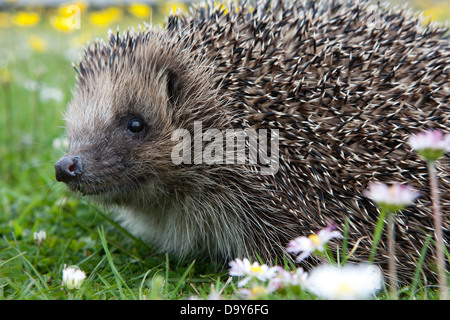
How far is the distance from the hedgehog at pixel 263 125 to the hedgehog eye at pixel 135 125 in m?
0.01

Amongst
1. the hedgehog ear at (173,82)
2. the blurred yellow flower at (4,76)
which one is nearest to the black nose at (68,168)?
the hedgehog ear at (173,82)

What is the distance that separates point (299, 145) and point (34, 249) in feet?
8.42

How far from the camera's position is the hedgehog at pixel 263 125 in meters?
3.83

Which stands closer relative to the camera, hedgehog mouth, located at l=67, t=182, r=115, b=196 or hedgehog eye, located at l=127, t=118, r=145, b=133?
hedgehog mouth, located at l=67, t=182, r=115, b=196

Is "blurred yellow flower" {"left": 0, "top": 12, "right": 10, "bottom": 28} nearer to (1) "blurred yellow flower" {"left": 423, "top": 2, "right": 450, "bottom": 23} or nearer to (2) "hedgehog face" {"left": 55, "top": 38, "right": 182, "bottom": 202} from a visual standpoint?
(2) "hedgehog face" {"left": 55, "top": 38, "right": 182, "bottom": 202}

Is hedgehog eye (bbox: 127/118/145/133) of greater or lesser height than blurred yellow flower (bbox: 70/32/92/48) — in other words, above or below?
below

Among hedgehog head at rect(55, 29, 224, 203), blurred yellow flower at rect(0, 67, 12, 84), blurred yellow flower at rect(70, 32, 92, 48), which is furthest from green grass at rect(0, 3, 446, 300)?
blurred yellow flower at rect(70, 32, 92, 48)

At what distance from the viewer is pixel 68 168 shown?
3732mm

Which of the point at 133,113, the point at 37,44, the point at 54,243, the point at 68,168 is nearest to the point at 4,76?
the point at 54,243

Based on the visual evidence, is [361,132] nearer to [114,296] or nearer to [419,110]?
[419,110]

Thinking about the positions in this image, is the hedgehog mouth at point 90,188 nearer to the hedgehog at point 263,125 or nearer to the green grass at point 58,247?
the hedgehog at point 263,125

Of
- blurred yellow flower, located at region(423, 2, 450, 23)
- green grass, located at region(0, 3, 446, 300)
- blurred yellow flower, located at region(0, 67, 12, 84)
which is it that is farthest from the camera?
blurred yellow flower, located at region(423, 2, 450, 23)

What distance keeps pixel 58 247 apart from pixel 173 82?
1892 millimetres

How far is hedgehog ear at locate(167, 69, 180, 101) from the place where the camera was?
4.27 metres
